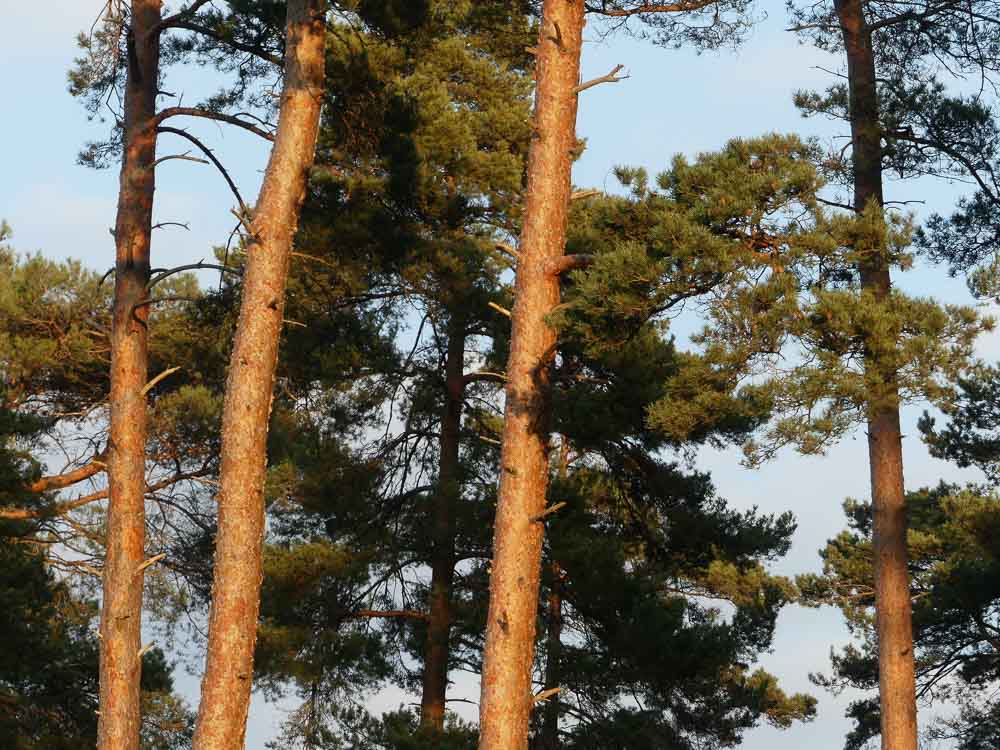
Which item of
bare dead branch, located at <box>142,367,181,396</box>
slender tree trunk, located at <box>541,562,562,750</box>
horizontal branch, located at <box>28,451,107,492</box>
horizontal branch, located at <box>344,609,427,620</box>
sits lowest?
slender tree trunk, located at <box>541,562,562,750</box>

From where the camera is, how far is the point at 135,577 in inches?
444

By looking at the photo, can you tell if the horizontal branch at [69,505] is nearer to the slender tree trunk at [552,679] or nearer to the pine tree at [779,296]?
the slender tree trunk at [552,679]

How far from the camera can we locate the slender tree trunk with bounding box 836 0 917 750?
37.3 feet

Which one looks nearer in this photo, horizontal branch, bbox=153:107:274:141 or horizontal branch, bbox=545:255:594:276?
horizontal branch, bbox=545:255:594:276

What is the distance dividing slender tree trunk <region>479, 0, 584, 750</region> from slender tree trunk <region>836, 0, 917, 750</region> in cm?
293

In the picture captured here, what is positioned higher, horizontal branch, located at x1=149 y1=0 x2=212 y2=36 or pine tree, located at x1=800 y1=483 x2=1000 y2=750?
horizontal branch, located at x1=149 y1=0 x2=212 y2=36

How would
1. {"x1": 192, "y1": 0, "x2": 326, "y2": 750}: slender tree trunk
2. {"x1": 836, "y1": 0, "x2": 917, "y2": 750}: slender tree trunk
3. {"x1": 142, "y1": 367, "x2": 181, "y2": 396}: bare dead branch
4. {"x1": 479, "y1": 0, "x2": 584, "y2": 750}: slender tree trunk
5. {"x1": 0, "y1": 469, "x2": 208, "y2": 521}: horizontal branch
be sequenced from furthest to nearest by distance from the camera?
{"x1": 0, "y1": 469, "x2": 208, "y2": 521}: horizontal branch, {"x1": 836, "y1": 0, "x2": 917, "y2": 750}: slender tree trunk, {"x1": 142, "y1": 367, "x2": 181, "y2": 396}: bare dead branch, {"x1": 192, "y1": 0, "x2": 326, "y2": 750}: slender tree trunk, {"x1": 479, "y1": 0, "x2": 584, "y2": 750}: slender tree trunk

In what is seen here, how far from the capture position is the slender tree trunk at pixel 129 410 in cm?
1109

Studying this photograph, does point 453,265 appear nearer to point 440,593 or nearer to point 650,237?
point 440,593

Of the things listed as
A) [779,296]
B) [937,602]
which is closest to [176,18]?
[779,296]

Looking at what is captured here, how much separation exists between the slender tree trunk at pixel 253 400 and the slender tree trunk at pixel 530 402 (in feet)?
6.11

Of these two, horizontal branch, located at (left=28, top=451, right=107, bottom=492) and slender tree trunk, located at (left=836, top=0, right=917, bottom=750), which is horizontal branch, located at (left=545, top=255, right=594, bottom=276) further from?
horizontal branch, located at (left=28, top=451, right=107, bottom=492)

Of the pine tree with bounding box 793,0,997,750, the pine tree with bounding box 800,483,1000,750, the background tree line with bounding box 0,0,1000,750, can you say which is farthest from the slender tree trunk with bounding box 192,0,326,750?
the pine tree with bounding box 800,483,1000,750

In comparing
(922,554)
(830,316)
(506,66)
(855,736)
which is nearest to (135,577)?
(830,316)
